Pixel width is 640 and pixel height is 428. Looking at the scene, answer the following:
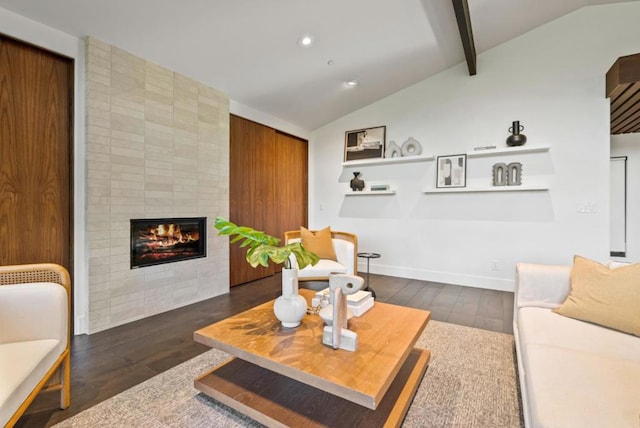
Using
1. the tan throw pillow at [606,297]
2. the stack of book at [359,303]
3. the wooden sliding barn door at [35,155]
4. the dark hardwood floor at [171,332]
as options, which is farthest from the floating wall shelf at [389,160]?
the wooden sliding barn door at [35,155]

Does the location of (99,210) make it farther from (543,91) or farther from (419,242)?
(543,91)

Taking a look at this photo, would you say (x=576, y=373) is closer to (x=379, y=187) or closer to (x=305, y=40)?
(x=305, y=40)

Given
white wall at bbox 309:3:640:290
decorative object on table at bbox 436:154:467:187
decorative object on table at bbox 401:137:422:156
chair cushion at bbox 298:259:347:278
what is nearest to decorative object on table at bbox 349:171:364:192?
white wall at bbox 309:3:640:290

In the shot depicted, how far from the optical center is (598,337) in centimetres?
146

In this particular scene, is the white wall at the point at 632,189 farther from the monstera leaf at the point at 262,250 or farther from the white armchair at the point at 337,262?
the monstera leaf at the point at 262,250

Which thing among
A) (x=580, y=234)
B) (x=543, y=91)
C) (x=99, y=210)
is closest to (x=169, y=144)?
(x=99, y=210)

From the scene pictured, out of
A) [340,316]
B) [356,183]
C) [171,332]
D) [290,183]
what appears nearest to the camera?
[340,316]

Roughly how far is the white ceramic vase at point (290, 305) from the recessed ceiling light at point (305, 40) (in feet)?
8.01

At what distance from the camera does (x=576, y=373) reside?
44.6 inches

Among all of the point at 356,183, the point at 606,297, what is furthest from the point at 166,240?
the point at 606,297

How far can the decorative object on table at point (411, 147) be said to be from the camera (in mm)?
4258

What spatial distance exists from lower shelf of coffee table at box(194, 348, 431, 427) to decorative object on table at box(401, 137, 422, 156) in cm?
327

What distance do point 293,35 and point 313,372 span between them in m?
2.92

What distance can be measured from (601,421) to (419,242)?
3.46 meters
